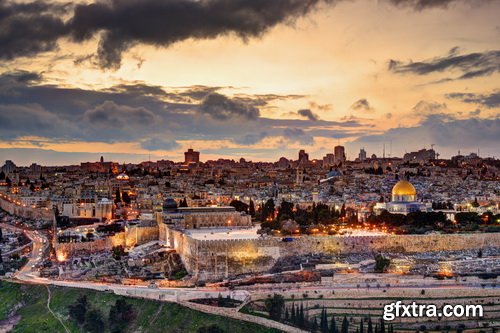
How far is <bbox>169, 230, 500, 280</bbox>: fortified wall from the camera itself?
2762 centimetres

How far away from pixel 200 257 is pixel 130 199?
80.8 ft

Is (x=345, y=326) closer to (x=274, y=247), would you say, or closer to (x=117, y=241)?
(x=274, y=247)

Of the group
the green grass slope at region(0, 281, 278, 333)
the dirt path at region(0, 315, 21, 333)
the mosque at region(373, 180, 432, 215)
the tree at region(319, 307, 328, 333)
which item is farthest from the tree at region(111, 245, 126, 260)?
the mosque at region(373, 180, 432, 215)

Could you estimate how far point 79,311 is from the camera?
25094 mm

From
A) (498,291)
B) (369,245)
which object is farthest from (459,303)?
(369,245)

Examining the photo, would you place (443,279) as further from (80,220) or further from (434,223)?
(80,220)

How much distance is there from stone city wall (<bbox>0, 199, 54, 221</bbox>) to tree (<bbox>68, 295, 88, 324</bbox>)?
18.4 m

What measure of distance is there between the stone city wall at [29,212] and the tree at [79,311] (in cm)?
1835

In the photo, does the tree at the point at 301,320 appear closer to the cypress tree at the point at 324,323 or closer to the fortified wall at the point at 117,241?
the cypress tree at the point at 324,323

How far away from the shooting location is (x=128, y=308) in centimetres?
2473

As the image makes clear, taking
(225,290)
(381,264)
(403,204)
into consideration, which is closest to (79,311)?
(225,290)

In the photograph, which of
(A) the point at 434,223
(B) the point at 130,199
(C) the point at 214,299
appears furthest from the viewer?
(B) the point at 130,199

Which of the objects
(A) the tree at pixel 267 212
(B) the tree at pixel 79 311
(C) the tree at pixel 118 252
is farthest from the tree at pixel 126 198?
(B) the tree at pixel 79 311

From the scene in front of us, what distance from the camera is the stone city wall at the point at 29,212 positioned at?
43.9 meters
